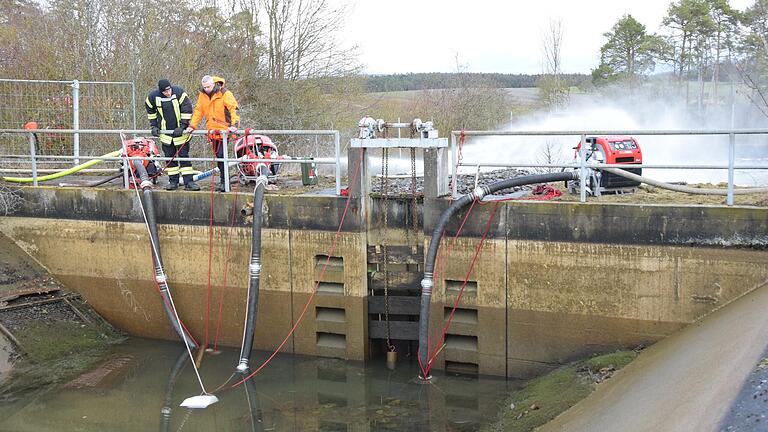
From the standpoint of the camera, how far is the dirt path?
636 centimetres

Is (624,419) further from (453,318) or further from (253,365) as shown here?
(253,365)

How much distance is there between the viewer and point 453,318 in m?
11.1

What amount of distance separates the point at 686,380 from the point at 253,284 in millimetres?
6326

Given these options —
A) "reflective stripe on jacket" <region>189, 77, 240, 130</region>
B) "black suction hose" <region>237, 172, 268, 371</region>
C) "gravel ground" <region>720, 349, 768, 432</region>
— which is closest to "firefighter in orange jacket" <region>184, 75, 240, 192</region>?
"reflective stripe on jacket" <region>189, 77, 240, 130</region>

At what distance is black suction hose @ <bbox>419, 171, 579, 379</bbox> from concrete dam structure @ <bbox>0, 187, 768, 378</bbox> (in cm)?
28

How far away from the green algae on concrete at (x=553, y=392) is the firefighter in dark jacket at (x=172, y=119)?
255 inches

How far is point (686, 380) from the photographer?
722 centimetres

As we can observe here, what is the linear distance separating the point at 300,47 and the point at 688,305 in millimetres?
20421

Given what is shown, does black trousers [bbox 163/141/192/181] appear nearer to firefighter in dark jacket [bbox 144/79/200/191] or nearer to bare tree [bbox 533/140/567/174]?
firefighter in dark jacket [bbox 144/79/200/191]

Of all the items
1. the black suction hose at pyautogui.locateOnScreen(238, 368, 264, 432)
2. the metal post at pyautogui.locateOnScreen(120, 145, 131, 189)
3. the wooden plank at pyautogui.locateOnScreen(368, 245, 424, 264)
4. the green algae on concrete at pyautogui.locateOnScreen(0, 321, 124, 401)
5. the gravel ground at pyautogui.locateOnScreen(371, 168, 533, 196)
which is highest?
the metal post at pyautogui.locateOnScreen(120, 145, 131, 189)

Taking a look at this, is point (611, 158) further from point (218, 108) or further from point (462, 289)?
point (218, 108)

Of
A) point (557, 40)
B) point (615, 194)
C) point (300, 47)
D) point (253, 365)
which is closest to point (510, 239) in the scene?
point (615, 194)

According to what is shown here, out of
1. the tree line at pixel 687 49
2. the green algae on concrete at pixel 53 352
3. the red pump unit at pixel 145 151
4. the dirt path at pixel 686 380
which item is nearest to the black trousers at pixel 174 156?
the red pump unit at pixel 145 151

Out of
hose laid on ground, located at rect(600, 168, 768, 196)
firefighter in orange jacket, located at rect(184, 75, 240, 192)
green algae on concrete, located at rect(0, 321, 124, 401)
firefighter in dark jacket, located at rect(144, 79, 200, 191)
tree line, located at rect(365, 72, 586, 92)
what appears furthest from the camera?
tree line, located at rect(365, 72, 586, 92)
